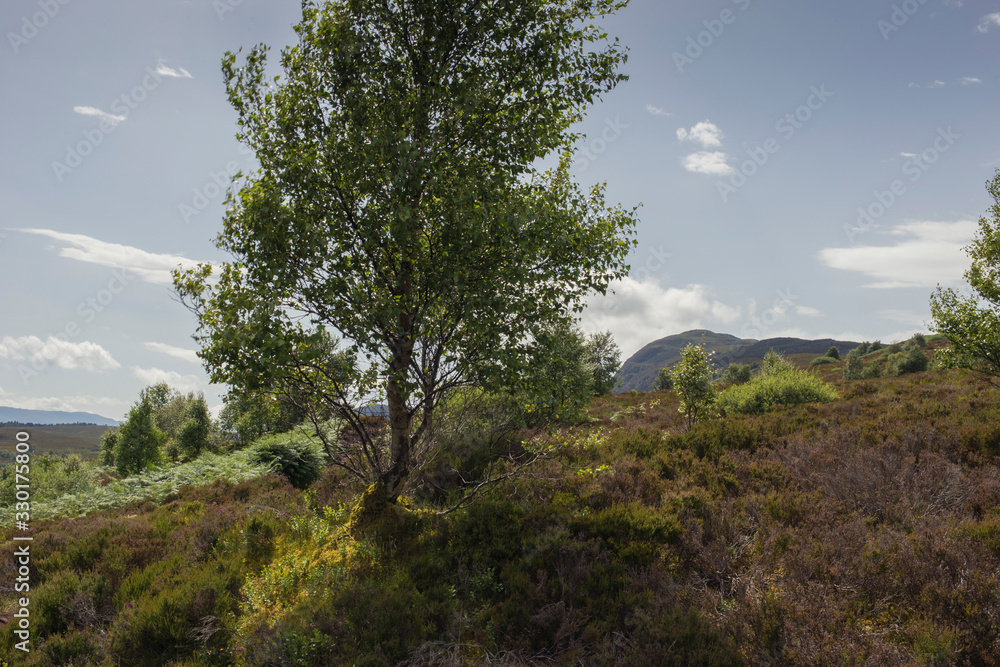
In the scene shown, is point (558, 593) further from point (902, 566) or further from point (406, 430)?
point (902, 566)

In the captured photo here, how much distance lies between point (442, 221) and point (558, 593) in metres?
5.76

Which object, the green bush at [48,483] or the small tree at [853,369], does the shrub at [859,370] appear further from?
the green bush at [48,483]

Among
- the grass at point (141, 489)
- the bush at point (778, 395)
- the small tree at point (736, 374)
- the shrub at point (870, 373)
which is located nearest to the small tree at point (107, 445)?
the grass at point (141, 489)

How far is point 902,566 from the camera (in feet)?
19.1

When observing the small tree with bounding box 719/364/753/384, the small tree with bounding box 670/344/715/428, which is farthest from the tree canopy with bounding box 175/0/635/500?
the small tree with bounding box 719/364/753/384

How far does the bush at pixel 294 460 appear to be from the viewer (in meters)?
16.9

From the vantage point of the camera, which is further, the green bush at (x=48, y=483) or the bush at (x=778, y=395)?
the green bush at (x=48, y=483)

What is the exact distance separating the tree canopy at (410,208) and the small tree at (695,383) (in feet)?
29.1

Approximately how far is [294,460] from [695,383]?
14940mm

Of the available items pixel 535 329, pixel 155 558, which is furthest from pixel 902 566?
pixel 155 558

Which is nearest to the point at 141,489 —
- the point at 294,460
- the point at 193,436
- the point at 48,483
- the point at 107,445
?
the point at 294,460

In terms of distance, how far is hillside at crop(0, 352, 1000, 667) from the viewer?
5.16 m

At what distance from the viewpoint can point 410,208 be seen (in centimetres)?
662

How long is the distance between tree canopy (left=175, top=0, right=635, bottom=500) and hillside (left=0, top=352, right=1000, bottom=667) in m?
2.41
